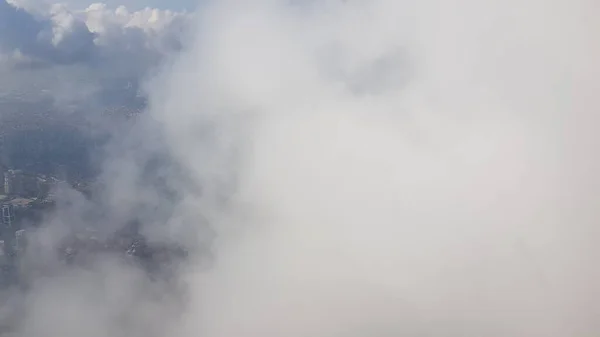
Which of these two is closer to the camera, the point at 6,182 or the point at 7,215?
the point at 7,215

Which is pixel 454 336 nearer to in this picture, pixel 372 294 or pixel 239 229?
pixel 372 294

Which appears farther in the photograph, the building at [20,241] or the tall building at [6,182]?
the tall building at [6,182]

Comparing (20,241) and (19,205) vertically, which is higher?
(19,205)

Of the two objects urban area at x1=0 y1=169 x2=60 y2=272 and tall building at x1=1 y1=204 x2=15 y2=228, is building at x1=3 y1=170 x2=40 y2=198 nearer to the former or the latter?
urban area at x1=0 y1=169 x2=60 y2=272

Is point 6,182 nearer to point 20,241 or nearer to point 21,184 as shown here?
point 21,184

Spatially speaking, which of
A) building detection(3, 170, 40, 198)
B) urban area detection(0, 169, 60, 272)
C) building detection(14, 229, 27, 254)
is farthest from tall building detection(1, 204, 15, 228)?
building detection(3, 170, 40, 198)

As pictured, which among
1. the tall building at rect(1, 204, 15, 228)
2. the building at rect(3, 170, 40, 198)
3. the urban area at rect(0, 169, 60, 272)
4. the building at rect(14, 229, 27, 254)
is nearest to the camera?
the urban area at rect(0, 169, 60, 272)

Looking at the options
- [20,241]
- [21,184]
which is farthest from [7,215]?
[21,184]

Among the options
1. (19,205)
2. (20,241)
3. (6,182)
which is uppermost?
(6,182)

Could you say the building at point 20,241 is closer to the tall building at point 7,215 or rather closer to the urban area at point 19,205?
the urban area at point 19,205

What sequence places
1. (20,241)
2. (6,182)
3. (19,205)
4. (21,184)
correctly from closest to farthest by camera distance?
(20,241), (19,205), (6,182), (21,184)

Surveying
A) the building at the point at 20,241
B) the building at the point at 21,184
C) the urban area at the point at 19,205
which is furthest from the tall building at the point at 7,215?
the building at the point at 21,184
